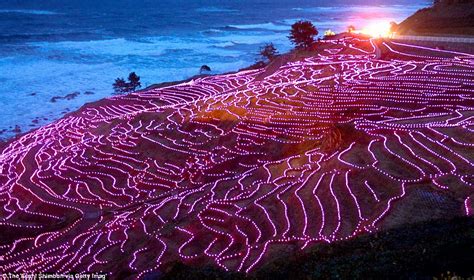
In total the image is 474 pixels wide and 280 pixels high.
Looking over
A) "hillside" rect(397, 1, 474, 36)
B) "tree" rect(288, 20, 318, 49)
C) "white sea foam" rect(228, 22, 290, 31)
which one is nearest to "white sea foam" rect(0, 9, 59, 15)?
"white sea foam" rect(228, 22, 290, 31)

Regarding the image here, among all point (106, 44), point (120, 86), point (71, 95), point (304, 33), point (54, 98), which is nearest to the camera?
point (304, 33)

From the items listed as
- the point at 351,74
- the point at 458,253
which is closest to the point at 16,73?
the point at 351,74

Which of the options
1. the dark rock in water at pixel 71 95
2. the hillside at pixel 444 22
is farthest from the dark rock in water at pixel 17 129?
the hillside at pixel 444 22

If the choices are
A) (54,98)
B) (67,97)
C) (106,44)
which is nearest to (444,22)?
(67,97)

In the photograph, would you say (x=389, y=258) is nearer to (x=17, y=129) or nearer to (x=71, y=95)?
(x=17, y=129)

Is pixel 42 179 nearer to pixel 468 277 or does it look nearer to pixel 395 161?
pixel 395 161

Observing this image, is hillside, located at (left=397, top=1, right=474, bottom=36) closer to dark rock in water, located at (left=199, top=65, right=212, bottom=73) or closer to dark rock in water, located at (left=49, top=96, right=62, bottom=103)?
dark rock in water, located at (left=199, top=65, right=212, bottom=73)
